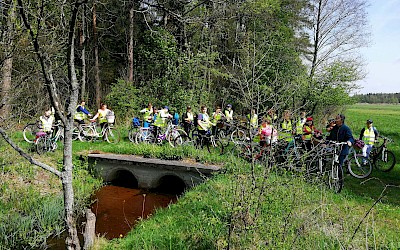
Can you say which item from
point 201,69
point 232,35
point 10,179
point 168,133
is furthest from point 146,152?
point 232,35

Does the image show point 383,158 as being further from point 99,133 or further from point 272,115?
point 99,133

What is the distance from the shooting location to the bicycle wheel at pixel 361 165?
897 centimetres

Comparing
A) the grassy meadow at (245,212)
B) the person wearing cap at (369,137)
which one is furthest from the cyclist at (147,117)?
the person wearing cap at (369,137)

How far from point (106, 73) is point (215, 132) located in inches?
504

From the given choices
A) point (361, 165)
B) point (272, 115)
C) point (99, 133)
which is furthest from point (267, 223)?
point (99, 133)

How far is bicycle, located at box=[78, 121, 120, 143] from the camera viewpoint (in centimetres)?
1284

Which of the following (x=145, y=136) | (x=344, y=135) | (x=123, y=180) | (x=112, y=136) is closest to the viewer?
(x=344, y=135)

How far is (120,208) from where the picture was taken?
923 centimetres

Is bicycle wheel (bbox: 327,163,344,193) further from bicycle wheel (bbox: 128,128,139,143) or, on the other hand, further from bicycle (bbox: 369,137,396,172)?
bicycle wheel (bbox: 128,128,139,143)

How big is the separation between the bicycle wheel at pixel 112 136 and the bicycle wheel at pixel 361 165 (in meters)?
8.64

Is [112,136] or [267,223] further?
[112,136]

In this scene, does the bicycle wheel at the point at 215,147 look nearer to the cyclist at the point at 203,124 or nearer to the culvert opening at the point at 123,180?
the cyclist at the point at 203,124

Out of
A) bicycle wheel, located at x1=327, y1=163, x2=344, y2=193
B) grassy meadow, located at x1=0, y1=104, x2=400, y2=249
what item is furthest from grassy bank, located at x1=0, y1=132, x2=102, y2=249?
bicycle wheel, located at x1=327, y1=163, x2=344, y2=193

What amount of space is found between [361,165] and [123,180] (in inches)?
318
